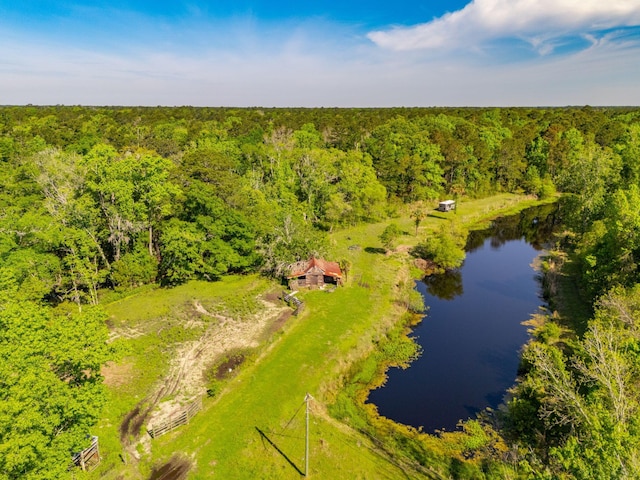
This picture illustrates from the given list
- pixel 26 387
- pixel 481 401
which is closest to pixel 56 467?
pixel 26 387

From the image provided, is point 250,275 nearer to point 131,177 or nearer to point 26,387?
point 131,177

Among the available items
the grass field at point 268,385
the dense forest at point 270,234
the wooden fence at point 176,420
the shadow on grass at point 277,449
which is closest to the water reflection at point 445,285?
the grass field at point 268,385

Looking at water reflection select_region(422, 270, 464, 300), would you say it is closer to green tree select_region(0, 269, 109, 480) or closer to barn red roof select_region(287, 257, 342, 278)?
barn red roof select_region(287, 257, 342, 278)

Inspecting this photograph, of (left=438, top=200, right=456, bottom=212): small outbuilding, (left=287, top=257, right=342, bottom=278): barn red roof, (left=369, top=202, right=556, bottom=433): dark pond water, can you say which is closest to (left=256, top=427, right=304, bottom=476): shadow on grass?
(left=369, top=202, right=556, bottom=433): dark pond water

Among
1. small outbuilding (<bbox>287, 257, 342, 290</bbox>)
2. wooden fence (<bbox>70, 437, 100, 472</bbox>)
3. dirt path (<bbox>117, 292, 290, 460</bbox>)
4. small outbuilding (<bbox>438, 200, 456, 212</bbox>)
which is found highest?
small outbuilding (<bbox>438, 200, 456, 212</bbox>)

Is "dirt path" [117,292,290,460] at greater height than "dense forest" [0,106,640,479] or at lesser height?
lesser

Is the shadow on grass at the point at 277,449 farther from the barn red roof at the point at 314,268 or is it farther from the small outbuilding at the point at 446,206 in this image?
the small outbuilding at the point at 446,206

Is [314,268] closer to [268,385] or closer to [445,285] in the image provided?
[268,385]

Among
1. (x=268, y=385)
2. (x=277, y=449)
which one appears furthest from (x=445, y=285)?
(x=277, y=449)
